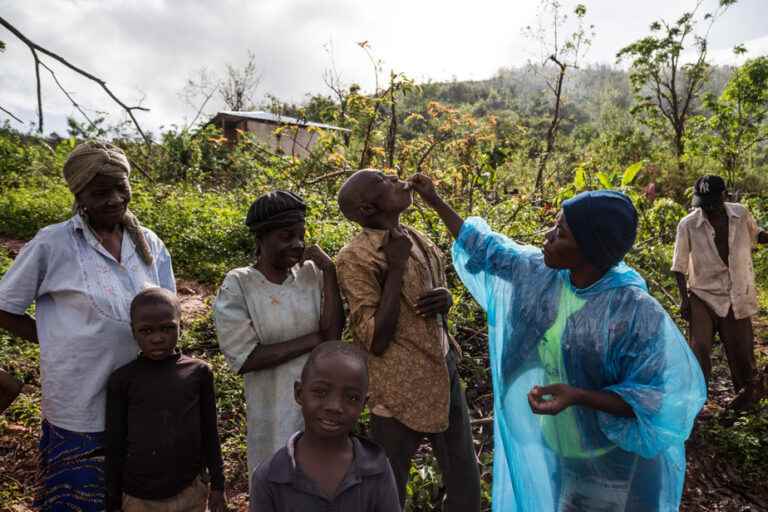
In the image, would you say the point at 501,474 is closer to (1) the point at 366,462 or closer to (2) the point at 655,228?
(1) the point at 366,462

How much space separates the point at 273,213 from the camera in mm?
1873

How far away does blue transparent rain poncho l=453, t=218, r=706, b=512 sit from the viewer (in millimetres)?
1660

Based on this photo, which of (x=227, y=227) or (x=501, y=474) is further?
(x=227, y=227)

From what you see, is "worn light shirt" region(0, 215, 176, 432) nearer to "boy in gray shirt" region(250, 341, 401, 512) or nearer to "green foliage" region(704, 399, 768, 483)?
"boy in gray shirt" region(250, 341, 401, 512)

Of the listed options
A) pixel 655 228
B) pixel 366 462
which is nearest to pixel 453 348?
pixel 366 462

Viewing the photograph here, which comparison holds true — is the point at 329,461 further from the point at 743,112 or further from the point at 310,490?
the point at 743,112

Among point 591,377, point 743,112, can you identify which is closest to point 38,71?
point 591,377

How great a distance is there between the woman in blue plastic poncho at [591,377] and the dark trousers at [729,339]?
256 cm

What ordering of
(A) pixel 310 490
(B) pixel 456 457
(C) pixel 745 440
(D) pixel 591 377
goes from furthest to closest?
(C) pixel 745 440 → (B) pixel 456 457 → (D) pixel 591 377 → (A) pixel 310 490

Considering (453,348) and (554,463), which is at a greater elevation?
(453,348)

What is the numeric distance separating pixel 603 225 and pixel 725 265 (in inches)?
114

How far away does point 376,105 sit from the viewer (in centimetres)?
502

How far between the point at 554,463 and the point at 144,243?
1.60 metres

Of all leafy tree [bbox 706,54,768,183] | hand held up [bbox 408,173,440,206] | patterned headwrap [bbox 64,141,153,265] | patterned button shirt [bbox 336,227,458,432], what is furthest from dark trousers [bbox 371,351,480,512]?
leafy tree [bbox 706,54,768,183]
